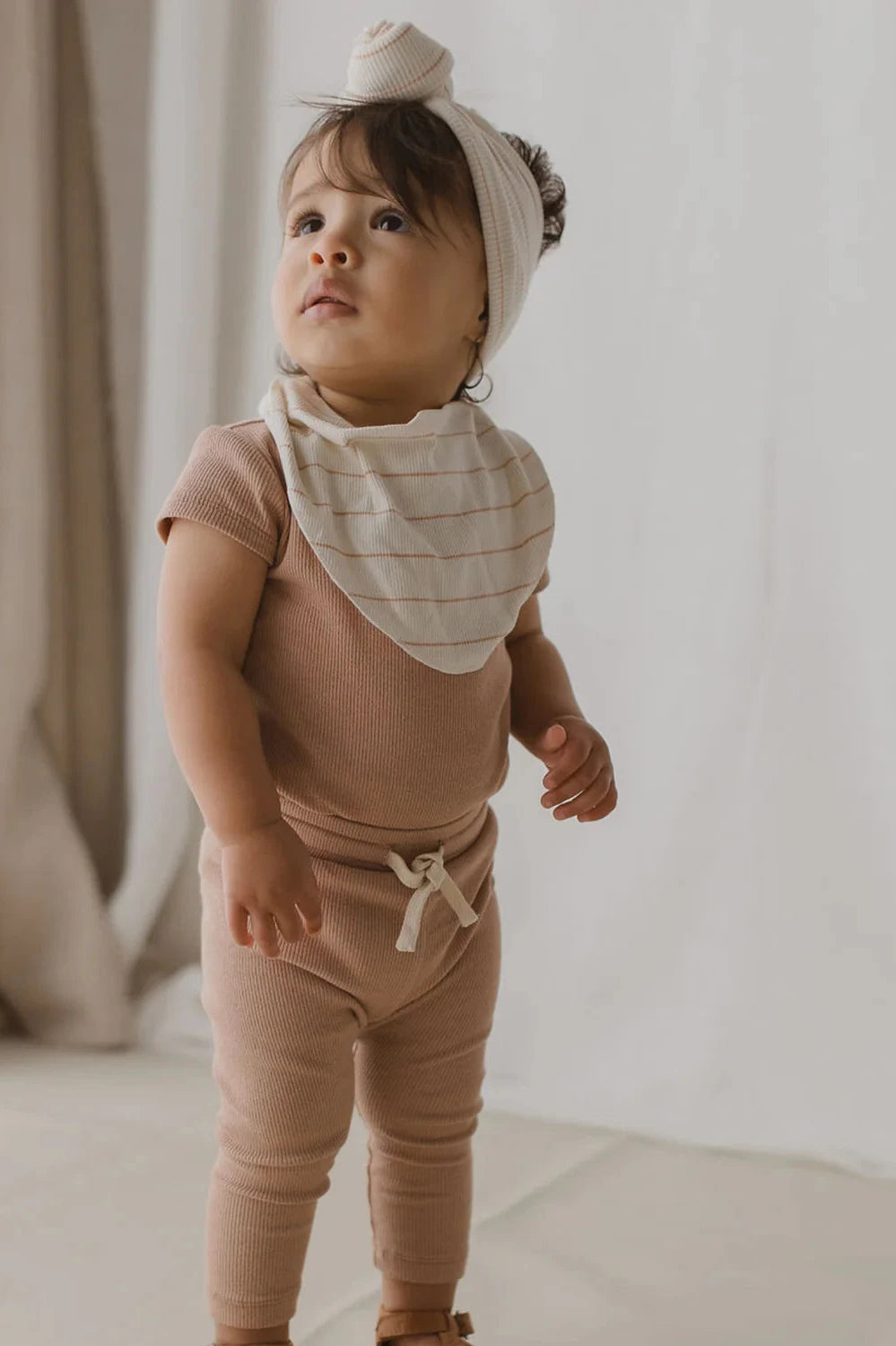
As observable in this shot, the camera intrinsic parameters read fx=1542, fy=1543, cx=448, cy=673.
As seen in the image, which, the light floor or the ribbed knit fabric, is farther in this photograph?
the light floor

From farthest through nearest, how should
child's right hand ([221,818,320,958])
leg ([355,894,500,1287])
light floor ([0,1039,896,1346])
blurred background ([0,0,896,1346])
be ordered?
1. blurred background ([0,0,896,1346])
2. light floor ([0,1039,896,1346])
3. leg ([355,894,500,1287])
4. child's right hand ([221,818,320,958])

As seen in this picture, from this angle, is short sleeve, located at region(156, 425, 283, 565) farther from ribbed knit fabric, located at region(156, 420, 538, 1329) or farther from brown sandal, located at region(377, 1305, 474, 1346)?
brown sandal, located at region(377, 1305, 474, 1346)

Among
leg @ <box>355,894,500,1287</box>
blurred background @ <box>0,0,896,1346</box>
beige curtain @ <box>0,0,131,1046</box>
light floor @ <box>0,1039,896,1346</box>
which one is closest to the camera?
leg @ <box>355,894,500,1287</box>

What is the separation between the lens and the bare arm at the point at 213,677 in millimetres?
863

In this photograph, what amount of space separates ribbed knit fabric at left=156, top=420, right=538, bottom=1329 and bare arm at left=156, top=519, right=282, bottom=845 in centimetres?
2

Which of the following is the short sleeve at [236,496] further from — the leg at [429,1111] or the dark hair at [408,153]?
the leg at [429,1111]

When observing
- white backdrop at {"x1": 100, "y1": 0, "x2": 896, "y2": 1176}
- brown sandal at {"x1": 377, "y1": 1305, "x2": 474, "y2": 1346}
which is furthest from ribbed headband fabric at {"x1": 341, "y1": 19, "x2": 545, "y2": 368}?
brown sandal at {"x1": 377, "y1": 1305, "x2": 474, "y2": 1346}

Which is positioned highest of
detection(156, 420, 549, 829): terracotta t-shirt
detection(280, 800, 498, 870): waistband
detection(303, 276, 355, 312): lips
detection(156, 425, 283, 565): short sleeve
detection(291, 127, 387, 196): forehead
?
detection(291, 127, 387, 196): forehead

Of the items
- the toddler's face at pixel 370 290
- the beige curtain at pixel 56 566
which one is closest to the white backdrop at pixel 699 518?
the beige curtain at pixel 56 566

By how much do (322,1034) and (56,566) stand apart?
1044 mm

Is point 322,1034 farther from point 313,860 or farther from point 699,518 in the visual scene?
point 699,518

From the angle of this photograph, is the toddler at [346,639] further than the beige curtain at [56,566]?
No

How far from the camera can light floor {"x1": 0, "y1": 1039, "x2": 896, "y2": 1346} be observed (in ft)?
3.75

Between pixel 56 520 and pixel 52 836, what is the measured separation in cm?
38
